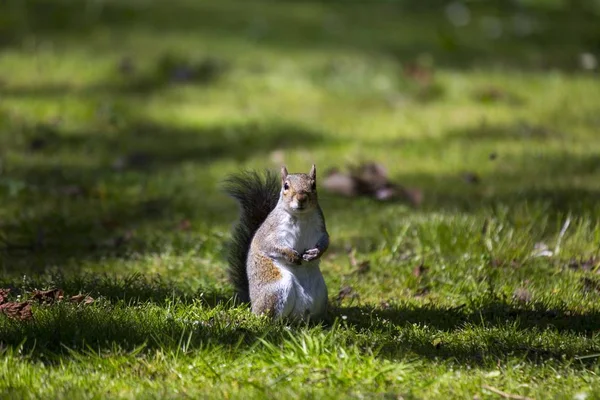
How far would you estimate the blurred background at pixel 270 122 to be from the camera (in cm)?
563

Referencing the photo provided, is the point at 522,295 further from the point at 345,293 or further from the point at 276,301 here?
the point at 276,301

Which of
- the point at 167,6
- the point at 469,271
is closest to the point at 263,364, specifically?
the point at 469,271

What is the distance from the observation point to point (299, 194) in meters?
3.68

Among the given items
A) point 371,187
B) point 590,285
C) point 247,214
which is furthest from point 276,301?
point 371,187

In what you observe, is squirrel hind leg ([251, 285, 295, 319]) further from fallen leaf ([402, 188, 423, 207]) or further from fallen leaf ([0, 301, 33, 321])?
fallen leaf ([402, 188, 423, 207])

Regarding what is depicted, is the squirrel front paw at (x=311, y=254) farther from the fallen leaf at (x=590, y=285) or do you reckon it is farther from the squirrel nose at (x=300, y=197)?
the fallen leaf at (x=590, y=285)

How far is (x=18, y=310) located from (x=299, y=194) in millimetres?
1182

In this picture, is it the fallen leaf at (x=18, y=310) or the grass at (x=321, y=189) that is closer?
the grass at (x=321, y=189)

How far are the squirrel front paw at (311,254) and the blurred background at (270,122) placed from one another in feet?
3.02

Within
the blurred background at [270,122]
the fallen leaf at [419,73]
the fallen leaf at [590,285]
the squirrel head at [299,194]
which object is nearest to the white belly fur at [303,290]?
the squirrel head at [299,194]

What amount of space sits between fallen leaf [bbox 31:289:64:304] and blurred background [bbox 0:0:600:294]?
81 cm

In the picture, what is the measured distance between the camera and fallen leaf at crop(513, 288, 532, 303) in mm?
4336

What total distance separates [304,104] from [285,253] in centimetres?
502

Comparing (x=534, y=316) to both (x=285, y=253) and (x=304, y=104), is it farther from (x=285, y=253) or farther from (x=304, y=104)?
(x=304, y=104)
